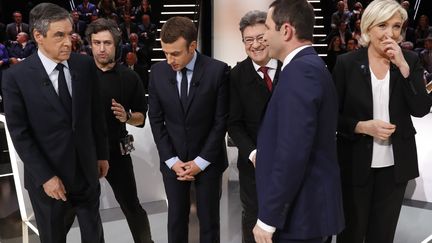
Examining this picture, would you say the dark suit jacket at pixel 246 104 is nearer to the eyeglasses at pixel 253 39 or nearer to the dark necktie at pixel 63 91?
the eyeglasses at pixel 253 39

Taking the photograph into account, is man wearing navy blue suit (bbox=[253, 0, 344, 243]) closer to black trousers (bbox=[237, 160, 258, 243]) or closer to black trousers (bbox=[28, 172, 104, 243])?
black trousers (bbox=[237, 160, 258, 243])

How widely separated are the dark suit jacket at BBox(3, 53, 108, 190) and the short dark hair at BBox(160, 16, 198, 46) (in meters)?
0.45

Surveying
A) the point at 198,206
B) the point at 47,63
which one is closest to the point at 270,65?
the point at 198,206

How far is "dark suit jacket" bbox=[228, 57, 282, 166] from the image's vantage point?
8.01 ft

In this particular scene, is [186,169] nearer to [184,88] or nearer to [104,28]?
[184,88]

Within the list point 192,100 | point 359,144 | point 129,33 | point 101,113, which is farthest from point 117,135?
point 129,33

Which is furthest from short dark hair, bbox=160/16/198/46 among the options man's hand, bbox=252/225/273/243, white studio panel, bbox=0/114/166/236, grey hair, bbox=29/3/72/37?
white studio panel, bbox=0/114/166/236

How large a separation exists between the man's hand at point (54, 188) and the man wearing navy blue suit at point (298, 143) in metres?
1.03

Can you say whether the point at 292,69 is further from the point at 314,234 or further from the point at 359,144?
the point at 359,144

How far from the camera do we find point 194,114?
2.48 meters

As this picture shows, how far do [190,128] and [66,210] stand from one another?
76 cm

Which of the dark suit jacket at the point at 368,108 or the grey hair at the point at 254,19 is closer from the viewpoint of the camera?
the dark suit jacket at the point at 368,108

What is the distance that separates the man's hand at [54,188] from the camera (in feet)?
7.39

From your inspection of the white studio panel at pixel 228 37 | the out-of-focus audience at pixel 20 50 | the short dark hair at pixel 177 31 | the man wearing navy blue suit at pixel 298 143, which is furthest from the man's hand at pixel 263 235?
the out-of-focus audience at pixel 20 50
